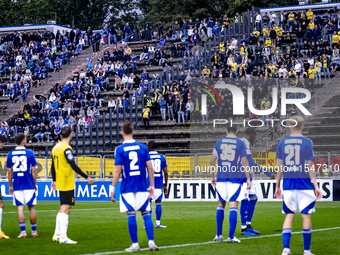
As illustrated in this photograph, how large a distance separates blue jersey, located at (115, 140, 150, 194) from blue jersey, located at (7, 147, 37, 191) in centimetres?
287

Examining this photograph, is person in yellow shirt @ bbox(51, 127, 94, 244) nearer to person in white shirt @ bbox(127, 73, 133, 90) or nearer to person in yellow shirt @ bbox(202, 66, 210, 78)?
person in yellow shirt @ bbox(202, 66, 210, 78)

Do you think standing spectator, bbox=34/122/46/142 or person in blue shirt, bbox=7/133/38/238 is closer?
person in blue shirt, bbox=7/133/38/238

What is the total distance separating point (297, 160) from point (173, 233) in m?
4.20

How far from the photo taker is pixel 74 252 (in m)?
8.96

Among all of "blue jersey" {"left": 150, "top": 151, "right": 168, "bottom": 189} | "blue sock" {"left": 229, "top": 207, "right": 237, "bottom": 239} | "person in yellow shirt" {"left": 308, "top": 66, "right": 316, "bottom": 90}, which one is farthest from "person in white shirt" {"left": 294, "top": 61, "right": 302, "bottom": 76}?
"blue sock" {"left": 229, "top": 207, "right": 237, "bottom": 239}

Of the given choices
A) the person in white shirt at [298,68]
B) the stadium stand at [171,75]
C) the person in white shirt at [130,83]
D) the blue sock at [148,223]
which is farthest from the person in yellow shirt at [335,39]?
the blue sock at [148,223]

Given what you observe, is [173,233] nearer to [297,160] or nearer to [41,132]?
[297,160]

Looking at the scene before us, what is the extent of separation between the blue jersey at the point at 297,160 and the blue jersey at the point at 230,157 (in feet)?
4.40

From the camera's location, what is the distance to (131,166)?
8617mm

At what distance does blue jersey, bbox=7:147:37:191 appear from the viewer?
34.6 feet

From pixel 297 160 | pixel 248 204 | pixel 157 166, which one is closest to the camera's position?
pixel 297 160

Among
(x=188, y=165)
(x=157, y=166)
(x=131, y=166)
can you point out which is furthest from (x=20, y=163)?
(x=188, y=165)

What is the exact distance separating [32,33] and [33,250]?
4010 cm

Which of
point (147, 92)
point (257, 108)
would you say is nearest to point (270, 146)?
point (257, 108)
